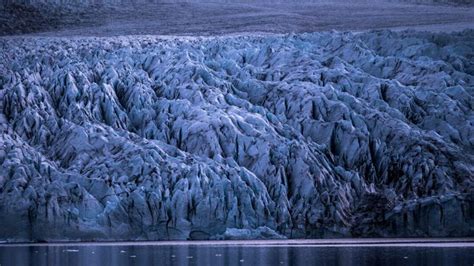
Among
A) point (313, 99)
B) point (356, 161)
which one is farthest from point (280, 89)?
point (356, 161)

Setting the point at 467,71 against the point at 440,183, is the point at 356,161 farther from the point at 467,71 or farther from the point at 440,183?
the point at 467,71

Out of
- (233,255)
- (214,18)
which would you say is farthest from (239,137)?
(214,18)

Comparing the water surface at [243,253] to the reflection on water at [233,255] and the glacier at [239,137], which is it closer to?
the reflection on water at [233,255]

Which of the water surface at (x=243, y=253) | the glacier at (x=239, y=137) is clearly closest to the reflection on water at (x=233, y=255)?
the water surface at (x=243, y=253)

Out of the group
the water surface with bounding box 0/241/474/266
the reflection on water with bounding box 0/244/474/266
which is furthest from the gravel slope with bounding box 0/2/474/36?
the reflection on water with bounding box 0/244/474/266

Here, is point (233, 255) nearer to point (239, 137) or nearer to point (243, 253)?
point (243, 253)
